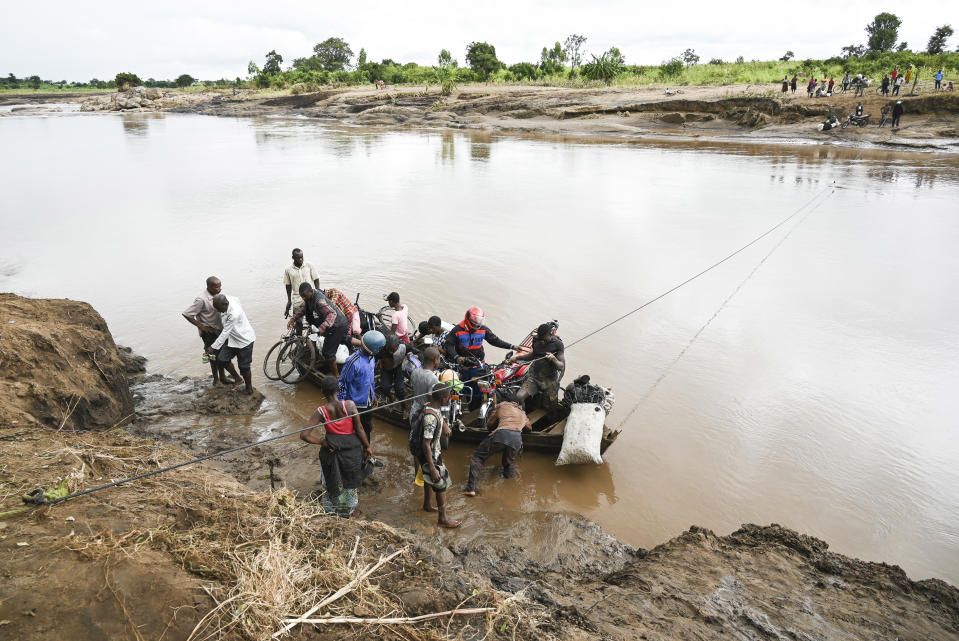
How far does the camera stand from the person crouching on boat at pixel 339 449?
487 cm

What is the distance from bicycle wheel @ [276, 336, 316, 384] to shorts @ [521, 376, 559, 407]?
3341 mm

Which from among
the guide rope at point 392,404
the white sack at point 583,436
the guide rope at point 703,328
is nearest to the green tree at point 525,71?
the guide rope at point 392,404

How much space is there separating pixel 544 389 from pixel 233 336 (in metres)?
4.32

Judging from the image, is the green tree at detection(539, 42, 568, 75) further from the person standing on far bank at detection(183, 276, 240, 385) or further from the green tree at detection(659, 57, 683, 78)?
the person standing on far bank at detection(183, 276, 240, 385)

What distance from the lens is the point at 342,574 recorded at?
130 inches

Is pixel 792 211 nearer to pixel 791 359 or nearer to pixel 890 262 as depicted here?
pixel 890 262

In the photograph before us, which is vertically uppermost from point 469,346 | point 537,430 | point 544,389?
point 469,346

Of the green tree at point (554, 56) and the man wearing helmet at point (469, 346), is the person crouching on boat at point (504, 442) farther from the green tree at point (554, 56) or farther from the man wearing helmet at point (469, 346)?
the green tree at point (554, 56)

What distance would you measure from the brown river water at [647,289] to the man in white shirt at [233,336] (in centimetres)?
80

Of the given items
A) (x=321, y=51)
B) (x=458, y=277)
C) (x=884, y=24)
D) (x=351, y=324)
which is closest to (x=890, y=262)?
(x=458, y=277)

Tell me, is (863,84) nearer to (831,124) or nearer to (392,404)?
(831,124)

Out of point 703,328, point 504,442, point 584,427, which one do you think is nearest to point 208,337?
point 504,442

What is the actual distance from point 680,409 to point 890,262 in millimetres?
9642

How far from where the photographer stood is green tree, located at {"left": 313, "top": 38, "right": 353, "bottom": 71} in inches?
3418
